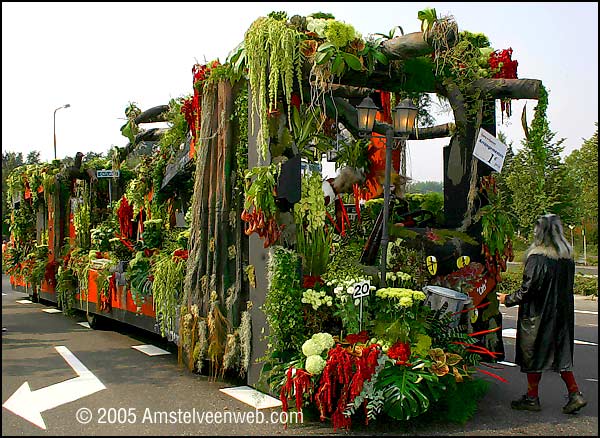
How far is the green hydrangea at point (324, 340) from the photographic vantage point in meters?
5.57

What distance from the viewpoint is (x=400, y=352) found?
5.48m

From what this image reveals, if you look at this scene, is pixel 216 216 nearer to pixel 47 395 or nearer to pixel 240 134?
pixel 240 134

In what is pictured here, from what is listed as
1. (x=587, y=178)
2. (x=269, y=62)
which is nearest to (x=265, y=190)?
(x=269, y=62)

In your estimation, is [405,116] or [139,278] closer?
[405,116]

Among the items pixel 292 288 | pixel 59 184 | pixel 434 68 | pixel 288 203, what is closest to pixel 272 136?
pixel 288 203

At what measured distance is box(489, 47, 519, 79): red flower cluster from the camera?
7438mm

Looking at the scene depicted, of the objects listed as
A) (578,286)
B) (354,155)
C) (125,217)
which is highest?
(354,155)

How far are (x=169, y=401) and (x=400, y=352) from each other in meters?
2.41

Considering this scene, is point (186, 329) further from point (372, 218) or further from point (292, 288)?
point (372, 218)

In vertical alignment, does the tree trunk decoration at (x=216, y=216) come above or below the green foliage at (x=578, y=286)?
above

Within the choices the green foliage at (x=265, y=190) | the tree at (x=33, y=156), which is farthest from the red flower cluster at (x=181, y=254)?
the tree at (x=33, y=156)

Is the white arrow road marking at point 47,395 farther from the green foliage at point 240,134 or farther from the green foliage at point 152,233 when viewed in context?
the green foliage at point 240,134

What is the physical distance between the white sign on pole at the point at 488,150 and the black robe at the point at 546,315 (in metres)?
1.74

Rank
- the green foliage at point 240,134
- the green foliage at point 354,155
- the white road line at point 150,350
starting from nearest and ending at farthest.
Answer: the green foliage at point 240,134 < the green foliage at point 354,155 < the white road line at point 150,350
